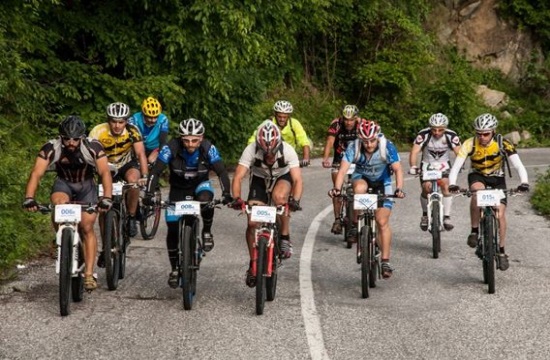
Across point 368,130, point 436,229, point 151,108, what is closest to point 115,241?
point 368,130

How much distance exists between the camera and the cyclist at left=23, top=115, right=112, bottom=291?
914 centimetres

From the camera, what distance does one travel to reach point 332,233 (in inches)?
558

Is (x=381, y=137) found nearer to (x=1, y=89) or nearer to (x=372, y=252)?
(x=372, y=252)

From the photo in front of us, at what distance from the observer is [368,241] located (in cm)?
992

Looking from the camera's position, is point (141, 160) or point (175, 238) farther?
point (141, 160)

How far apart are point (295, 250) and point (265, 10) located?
8.71 m

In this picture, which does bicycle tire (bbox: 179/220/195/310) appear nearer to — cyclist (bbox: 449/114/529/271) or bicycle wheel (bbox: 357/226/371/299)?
bicycle wheel (bbox: 357/226/371/299)

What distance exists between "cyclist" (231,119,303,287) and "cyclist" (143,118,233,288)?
29 cm

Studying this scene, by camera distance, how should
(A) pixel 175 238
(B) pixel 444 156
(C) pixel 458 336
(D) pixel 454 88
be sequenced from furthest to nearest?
(D) pixel 454 88 < (B) pixel 444 156 < (A) pixel 175 238 < (C) pixel 458 336

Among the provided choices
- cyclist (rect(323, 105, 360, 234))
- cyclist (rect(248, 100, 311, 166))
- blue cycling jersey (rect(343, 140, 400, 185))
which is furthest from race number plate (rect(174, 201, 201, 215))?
cyclist (rect(323, 105, 360, 234))

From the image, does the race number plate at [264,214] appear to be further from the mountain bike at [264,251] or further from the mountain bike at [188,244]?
the mountain bike at [188,244]

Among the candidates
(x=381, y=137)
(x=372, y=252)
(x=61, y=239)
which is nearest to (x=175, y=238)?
(x=61, y=239)

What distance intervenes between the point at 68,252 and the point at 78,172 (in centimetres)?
113

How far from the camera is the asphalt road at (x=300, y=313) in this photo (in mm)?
7660
